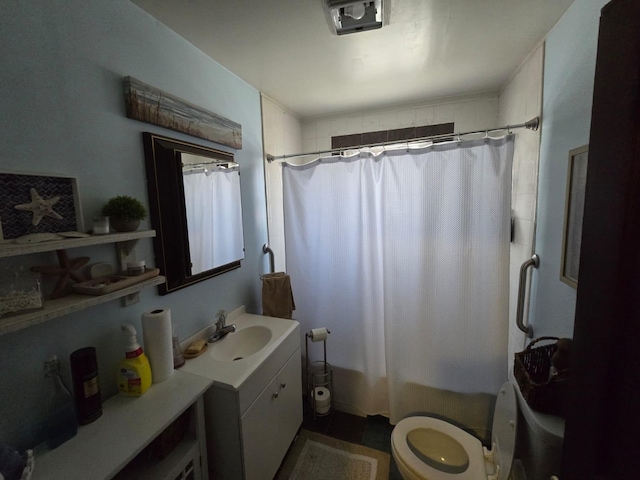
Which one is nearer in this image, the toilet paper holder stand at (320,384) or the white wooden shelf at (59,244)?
the white wooden shelf at (59,244)

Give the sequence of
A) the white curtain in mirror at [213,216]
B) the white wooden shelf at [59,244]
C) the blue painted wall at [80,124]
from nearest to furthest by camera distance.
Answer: the white wooden shelf at [59,244], the blue painted wall at [80,124], the white curtain in mirror at [213,216]

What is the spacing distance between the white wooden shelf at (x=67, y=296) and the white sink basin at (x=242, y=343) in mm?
578

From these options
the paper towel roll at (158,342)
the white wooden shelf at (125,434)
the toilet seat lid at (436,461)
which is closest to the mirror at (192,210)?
the paper towel roll at (158,342)

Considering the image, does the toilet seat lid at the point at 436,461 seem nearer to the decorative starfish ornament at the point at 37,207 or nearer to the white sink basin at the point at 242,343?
the white sink basin at the point at 242,343

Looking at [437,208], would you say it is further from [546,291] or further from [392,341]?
[392,341]

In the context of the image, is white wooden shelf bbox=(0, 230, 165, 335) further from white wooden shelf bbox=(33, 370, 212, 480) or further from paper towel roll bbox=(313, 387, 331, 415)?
paper towel roll bbox=(313, 387, 331, 415)

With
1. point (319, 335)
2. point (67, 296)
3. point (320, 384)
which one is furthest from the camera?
point (320, 384)

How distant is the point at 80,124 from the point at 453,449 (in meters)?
2.22

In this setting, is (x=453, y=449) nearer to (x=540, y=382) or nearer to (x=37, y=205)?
(x=540, y=382)

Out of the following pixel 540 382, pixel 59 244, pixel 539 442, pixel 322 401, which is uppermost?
pixel 59 244

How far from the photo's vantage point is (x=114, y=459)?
2.39ft

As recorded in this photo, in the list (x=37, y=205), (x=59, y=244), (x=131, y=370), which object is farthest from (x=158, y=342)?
(x=37, y=205)

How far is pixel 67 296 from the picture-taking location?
839 mm

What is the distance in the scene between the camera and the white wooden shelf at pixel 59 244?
640 millimetres
